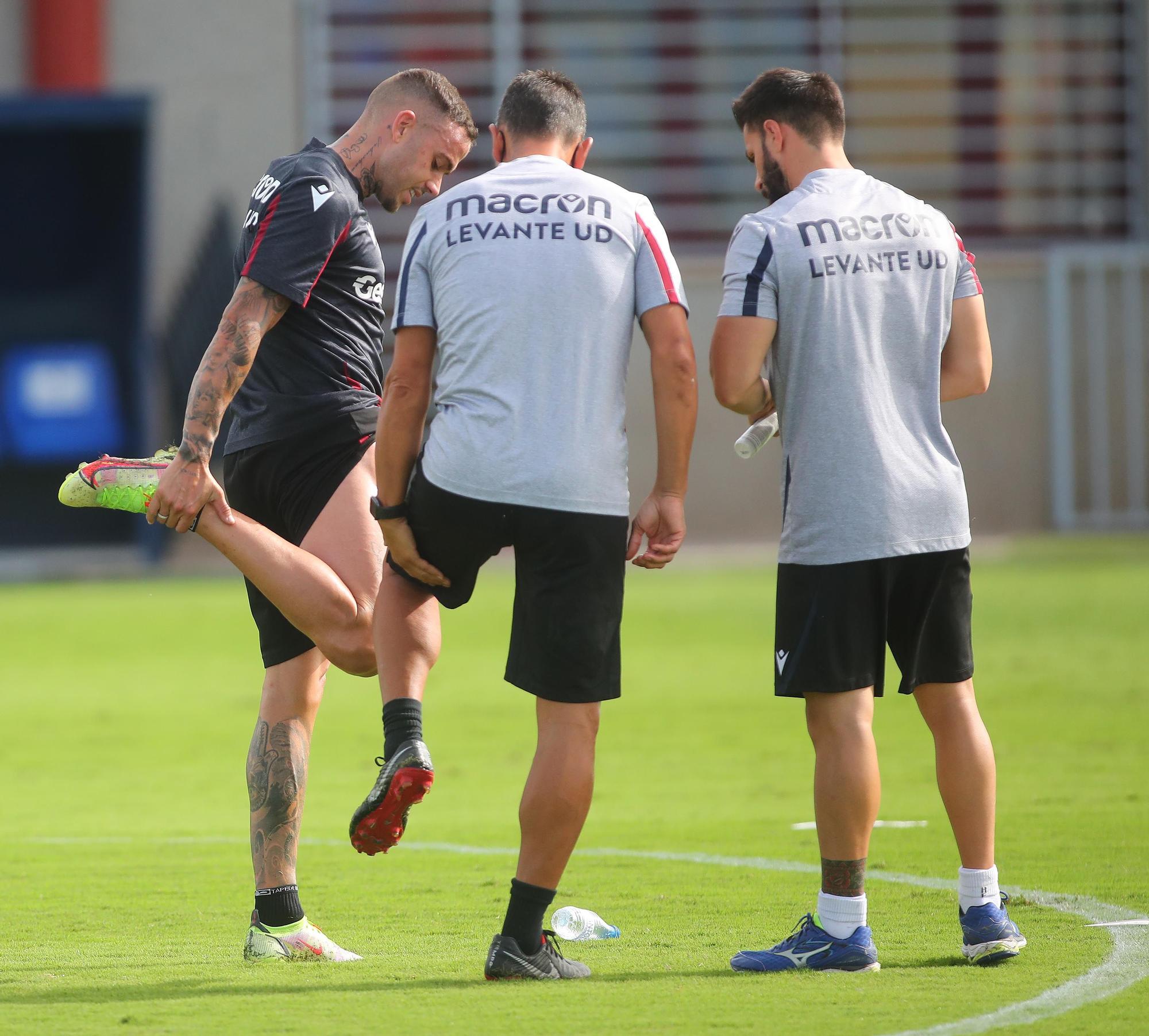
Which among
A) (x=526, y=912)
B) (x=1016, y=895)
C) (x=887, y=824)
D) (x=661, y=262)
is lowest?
(x=887, y=824)

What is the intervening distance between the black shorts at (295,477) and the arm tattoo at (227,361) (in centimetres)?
20

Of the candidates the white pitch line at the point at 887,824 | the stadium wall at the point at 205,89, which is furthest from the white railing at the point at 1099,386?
the white pitch line at the point at 887,824

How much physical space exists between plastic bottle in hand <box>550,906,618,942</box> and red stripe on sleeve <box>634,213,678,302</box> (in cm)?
164

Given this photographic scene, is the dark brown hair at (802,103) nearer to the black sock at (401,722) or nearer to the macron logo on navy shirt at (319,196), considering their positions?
the macron logo on navy shirt at (319,196)

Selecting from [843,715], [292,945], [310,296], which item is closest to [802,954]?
[843,715]

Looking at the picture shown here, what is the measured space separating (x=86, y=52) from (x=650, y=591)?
832 centimetres

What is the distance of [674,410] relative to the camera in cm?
416

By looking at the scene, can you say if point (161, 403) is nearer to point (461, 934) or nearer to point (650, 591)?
point (650, 591)

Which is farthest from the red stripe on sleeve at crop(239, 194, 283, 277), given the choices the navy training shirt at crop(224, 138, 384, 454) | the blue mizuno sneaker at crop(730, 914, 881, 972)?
the blue mizuno sneaker at crop(730, 914, 881, 972)

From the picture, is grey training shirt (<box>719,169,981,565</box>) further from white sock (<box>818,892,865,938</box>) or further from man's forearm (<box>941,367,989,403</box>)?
white sock (<box>818,892,865,938</box>)

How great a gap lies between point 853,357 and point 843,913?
1.29 meters

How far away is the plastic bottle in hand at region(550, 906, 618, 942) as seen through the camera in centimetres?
469

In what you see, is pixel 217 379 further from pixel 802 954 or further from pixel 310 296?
pixel 802 954

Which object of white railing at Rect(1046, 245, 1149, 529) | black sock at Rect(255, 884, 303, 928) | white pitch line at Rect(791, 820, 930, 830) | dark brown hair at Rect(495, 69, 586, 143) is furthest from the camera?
white railing at Rect(1046, 245, 1149, 529)
